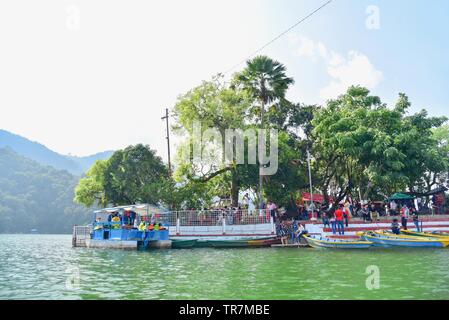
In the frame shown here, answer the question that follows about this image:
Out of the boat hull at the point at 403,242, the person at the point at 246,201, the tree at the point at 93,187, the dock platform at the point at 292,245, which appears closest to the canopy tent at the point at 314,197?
the person at the point at 246,201

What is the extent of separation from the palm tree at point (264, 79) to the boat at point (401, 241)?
12.9 m

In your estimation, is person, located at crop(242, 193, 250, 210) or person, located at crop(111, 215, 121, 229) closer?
person, located at crop(111, 215, 121, 229)

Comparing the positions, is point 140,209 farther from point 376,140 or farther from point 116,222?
point 376,140

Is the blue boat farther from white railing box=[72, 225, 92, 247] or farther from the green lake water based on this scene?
the green lake water

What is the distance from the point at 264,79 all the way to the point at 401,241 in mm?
17301

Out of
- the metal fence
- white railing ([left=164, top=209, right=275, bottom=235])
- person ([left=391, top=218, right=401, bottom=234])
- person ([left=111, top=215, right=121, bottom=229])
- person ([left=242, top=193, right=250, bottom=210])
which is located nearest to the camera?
person ([left=391, top=218, right=401, bottom=234])

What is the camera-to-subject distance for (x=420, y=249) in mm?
24500

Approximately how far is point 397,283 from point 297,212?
24.8 m

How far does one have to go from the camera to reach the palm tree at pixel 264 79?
34.3 meters

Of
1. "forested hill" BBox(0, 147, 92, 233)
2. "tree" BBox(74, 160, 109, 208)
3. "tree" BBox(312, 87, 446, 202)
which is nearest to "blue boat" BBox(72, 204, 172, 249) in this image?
"tree" BBox(74, 160, 109, 208)

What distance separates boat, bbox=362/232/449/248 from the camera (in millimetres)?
25422

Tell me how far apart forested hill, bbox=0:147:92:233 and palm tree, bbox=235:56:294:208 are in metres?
104

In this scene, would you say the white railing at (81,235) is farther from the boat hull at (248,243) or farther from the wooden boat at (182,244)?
the boat hull at (248,243)
